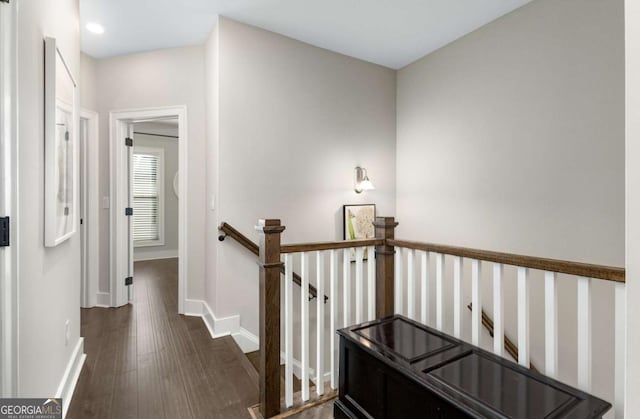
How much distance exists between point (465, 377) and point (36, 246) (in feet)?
6.25

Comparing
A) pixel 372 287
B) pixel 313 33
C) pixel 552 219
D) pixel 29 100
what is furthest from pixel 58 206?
pixel 552 219

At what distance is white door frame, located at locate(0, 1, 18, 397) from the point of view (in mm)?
1083

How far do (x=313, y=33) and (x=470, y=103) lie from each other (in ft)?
5.41

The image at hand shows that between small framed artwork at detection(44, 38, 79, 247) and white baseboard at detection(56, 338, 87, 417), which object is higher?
small framed artwork at detection(44, 38, 79, 247)

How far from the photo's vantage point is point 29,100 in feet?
4.25

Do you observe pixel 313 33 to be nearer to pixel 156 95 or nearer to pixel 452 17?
pixel 452 17

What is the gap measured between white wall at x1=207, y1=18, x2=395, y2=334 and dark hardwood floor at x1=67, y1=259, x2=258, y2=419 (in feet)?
1.41

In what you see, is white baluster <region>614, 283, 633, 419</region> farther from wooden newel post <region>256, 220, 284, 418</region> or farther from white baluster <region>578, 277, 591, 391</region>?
wooden newel post <region>256, 220, 284, 418</region>

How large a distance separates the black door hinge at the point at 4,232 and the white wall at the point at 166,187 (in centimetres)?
545

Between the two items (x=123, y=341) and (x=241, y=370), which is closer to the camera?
(x=241, y=370)

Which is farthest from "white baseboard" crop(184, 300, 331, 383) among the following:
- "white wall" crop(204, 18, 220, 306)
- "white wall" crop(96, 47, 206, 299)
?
"white wall" crop(96, 47, 206, 299)

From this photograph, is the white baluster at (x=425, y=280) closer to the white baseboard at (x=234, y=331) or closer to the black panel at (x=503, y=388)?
the black panel at (x=503, y=388)

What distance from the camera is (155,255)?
6211mm

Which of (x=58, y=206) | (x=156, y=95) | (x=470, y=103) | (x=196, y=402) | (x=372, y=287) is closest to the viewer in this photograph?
(x=58, y=206)
